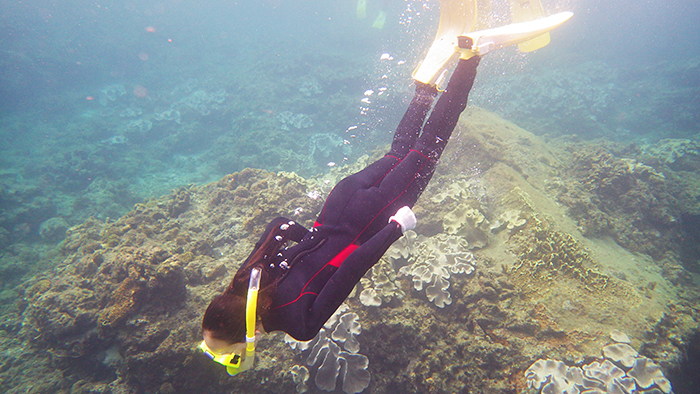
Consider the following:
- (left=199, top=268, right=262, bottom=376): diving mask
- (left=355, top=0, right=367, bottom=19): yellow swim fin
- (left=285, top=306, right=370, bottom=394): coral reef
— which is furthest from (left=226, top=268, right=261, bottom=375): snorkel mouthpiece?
(left=355, top=0, right=367, bottom=19): yellow swim fin

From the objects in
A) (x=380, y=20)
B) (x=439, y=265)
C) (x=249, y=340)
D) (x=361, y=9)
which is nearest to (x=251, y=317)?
(x=249, y=340)

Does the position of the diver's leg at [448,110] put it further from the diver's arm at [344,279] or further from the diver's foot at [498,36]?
the diver's arm at [344,279]

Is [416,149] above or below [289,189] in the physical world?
above

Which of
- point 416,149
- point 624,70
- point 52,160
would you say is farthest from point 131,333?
point 624,70

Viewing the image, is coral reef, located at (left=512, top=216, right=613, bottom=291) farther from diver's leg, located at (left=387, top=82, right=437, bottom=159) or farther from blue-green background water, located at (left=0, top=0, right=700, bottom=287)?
blue-green background water, located at (left=0, top=0, right=700, bottom=287)

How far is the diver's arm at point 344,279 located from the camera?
192 cm

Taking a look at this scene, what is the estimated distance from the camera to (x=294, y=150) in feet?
50.8

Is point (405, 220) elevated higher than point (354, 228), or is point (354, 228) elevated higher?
point (405, 220)

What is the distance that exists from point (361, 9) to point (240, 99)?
121 feet

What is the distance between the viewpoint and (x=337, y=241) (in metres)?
2.39

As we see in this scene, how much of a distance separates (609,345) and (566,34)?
39352 mm

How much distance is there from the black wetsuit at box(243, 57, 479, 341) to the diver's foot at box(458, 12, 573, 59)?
176 mm

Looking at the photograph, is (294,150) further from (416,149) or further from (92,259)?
(416,149)

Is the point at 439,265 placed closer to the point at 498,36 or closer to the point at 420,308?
the point at 420,308
